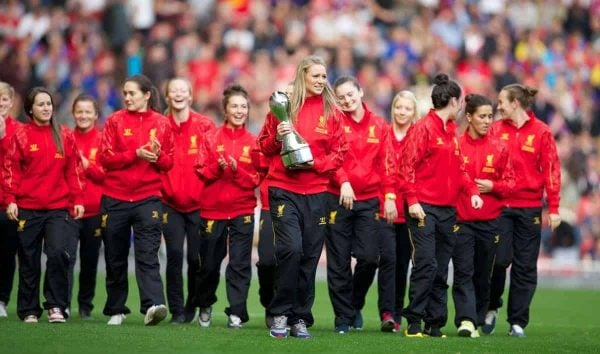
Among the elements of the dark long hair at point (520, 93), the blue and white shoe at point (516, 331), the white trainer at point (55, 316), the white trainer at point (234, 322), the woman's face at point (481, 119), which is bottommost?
the blue and white shoe at point (516, 331)

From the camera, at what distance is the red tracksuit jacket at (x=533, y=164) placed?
16.6 meters

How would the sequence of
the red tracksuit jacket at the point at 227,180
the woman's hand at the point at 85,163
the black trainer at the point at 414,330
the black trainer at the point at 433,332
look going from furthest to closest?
the woman's hand at the point at 85,163 < the red tracksuit jacket at the point at 227,180 < the black trainer at the point at 433,332 < the black trainer at the point at 414,330

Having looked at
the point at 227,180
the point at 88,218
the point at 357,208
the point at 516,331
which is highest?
the point at 227,180

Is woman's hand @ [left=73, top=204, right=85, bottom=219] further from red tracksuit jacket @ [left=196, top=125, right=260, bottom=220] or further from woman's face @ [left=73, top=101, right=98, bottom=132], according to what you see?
woman's face @ [left=73, top=101, right=98, bottom=132]

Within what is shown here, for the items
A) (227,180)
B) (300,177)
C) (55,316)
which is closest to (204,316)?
(227,180)

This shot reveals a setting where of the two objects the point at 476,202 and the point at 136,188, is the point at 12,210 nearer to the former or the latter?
the point at 136,188

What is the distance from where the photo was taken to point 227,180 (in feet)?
55.0

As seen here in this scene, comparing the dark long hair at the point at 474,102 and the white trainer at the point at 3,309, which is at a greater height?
the dark long hair at the point at 474,102

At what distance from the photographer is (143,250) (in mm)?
15984

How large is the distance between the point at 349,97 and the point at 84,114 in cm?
324

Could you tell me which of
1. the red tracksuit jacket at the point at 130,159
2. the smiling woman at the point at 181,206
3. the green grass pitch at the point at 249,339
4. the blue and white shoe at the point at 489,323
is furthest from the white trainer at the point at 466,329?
the red tracksuit jacket at the point at 130,159

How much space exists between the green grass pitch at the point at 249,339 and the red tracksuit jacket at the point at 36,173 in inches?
49.8

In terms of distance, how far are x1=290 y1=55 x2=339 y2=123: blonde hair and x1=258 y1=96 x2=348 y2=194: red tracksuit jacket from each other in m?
0.04

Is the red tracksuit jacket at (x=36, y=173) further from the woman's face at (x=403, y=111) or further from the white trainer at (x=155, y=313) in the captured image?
the woman's face at (x=403, y=111)
